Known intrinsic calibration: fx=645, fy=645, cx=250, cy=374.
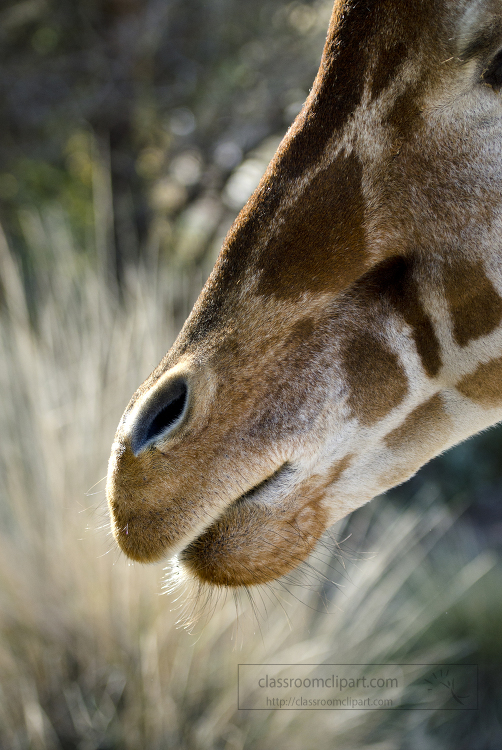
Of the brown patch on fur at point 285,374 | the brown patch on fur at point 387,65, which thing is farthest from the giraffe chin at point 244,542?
the brown patch on fur at point 387,65

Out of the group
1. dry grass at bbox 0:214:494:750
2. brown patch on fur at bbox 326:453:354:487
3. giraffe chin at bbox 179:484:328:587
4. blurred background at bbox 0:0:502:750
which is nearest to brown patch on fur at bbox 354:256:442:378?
brown patch on fur at bbox 326:453:354:487

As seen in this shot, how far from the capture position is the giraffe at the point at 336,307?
917 mm

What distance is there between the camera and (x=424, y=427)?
112 centimetres

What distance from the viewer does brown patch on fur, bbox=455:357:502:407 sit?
3.42 ft

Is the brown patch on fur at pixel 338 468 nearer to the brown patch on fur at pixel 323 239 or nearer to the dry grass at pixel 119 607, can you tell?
the brown patch on fur at pixel 323 239

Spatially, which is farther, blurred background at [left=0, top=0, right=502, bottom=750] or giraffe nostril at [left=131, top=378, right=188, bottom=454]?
blurred background at [left=0, top=0, right=502, bottom=750]

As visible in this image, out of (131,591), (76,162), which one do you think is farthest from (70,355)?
(76,162)

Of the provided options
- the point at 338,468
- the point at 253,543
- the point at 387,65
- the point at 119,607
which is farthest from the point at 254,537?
the point at 119,607

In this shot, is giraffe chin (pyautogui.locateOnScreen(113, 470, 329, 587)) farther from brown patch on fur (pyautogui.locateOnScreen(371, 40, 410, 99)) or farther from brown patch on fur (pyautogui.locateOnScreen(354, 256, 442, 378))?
brown patch on fur (pyautogui.locateOnScreen(371, 40, 410, 99))

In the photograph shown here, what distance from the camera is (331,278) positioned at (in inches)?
38.5

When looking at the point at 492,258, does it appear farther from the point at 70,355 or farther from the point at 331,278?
the point at 70,355

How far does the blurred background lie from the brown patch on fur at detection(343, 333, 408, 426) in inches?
14.6

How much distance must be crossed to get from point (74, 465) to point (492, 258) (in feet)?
6.57

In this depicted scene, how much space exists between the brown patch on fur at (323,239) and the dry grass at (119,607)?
3.29 ft
